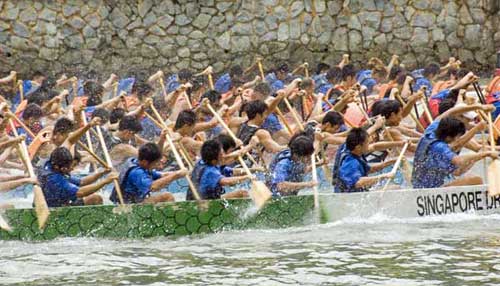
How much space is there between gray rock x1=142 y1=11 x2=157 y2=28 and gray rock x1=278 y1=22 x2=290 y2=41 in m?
2.00

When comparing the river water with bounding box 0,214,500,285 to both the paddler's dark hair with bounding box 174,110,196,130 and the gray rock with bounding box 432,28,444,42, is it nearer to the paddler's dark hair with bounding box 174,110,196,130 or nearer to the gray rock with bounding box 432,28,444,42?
the paddler's dark hair with bounding box 174,110,196,130

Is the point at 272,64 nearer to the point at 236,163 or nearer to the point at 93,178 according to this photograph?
the point at 236,163

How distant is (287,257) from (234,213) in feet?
3.55

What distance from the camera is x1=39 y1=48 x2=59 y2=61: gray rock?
22656 mm

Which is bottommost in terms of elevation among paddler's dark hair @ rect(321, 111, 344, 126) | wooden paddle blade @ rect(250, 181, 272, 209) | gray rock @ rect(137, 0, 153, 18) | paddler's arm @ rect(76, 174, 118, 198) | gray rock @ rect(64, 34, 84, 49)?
wooden paddle blade @ rect(250, 181, 272, 209)

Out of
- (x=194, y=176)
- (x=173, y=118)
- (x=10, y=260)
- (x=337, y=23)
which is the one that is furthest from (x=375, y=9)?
(x=10, y=260)

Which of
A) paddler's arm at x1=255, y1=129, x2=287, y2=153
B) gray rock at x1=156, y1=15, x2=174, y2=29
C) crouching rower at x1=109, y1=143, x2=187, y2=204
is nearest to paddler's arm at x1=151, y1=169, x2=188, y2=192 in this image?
crouching rower at x1=109, y1=143, x2=187, y2=204

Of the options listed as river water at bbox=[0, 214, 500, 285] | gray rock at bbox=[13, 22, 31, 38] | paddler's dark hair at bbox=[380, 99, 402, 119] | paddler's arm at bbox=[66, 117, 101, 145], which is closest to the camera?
river water at bbox=[0, 214, 500, 285]

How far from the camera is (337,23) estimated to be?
22.9 metres

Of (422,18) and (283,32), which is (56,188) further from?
(422,18)

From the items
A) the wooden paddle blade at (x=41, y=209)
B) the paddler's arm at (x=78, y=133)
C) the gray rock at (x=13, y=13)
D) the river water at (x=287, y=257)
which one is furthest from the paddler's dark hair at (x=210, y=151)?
the gray rock at (x=13, y=13)

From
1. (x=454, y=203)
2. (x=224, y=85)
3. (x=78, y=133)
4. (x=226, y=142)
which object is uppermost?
(x=224, y=85)

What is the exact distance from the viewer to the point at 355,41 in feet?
75.2

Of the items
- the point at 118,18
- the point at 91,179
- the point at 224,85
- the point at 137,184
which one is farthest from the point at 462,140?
the point at 118,18
